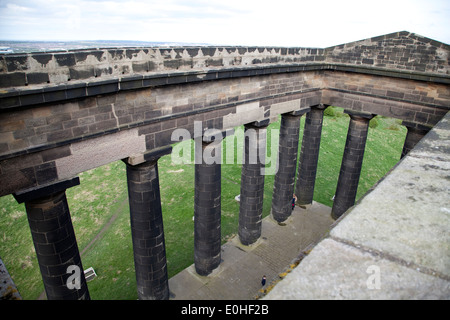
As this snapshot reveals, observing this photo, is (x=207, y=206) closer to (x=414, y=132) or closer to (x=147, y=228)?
(x=147, y=228)

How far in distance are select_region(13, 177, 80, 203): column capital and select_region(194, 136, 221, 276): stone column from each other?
455cm

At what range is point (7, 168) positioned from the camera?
274 inches

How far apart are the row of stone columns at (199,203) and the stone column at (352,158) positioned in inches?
1.8

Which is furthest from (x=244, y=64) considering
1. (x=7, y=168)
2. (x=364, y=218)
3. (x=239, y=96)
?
(x=364, y=218)

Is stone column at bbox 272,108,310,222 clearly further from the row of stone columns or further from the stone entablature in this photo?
the stone entablature

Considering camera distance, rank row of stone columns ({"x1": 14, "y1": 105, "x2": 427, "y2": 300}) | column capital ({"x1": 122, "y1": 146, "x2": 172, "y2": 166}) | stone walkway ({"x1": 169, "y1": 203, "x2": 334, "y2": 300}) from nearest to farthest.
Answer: row of stone columns ({"x1": 14, "y1": 105, "x2": 427, "y2": 300}) < column capital ({"x1": 122, "y1": 146, "x2": 172, "y2": 166}) < stone walkway ({"x1": 169, "y1": 203, "x2": 334, "y2": 300})

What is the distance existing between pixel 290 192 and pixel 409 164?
13261mm

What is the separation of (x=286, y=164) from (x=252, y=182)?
269cm

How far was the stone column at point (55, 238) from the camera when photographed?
776cm

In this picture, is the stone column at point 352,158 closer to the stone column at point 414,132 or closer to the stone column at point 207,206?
the stone column at point 414,132

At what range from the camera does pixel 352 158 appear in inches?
631

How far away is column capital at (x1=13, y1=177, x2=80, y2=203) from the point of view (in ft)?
23.9

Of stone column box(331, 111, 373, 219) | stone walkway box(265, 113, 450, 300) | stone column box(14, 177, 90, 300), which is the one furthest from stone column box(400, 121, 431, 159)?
stone column box(14, 177, 90, 300)
